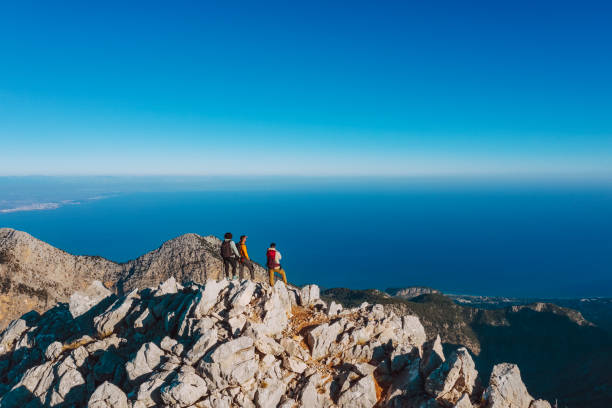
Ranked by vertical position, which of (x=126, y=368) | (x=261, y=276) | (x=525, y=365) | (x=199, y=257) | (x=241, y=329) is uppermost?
(x=241, y=329)

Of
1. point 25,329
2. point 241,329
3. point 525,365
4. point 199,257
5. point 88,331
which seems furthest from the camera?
point 525,365

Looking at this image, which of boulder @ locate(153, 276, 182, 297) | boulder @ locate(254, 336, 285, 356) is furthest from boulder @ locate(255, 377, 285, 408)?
boulder @ locate(153, 276, 182, 297)

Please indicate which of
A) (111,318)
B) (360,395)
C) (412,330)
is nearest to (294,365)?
(360,395)

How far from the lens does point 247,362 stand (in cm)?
1529

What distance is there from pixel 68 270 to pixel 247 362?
65.1 metres

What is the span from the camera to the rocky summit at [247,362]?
1483cm

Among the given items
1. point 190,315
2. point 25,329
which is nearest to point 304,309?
point 190,315

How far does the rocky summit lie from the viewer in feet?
48.6

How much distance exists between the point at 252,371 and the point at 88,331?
14669 millimetres

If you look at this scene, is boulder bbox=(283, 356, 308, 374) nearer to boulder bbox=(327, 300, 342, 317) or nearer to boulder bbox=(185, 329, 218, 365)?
boulder bbox=(185, 329, 218, 365)

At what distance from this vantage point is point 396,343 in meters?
18.9

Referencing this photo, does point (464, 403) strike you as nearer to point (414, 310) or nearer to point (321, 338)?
point (321, 338)

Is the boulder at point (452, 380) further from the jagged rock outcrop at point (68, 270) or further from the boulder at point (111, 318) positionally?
the jagged rock outcrop at point (68, 270)

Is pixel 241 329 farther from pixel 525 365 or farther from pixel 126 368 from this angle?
pixel 525 365
